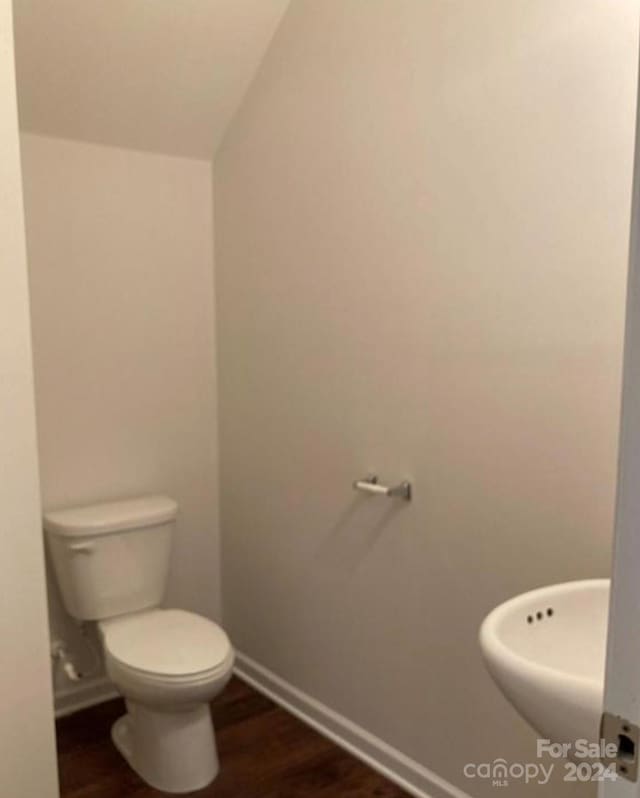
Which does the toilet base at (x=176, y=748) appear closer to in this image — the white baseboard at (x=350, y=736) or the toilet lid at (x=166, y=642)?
the toilet lid at (x=166, y=642)

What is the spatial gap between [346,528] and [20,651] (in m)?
1.00

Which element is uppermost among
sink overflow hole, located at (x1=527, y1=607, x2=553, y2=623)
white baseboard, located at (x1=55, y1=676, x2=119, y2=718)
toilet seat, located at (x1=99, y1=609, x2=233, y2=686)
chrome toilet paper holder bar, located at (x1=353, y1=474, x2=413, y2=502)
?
chrome toilet paper holder bar, located at (x1=353, y1=474, x2=413, y2=502)

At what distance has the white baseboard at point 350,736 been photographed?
6.57 ft

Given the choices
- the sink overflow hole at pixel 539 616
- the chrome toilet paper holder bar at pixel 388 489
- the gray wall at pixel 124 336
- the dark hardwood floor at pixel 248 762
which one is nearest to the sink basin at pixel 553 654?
the sink overflow hole at pixel 539 616

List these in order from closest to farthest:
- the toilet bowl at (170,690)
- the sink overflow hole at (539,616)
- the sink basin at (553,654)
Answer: the sink basin at (553,654)
the sink overflow hole at (539,616)
the toilet bowl at (170,690)

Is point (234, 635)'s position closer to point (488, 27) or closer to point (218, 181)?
point (218, 181)

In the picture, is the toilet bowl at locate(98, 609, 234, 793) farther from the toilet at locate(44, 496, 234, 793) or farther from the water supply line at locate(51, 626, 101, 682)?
the water supply line at locate(51, 626, 101, 682)

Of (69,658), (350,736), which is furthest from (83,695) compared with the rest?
(350,736)

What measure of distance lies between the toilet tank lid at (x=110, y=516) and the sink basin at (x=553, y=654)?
140 cm

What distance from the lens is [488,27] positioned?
5.47ft

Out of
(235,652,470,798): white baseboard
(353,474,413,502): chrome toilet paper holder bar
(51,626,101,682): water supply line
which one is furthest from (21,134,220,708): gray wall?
(353,474,413,502): chrome toilet paper holder bar

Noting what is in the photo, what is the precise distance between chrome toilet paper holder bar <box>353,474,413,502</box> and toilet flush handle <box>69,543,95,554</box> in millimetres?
905

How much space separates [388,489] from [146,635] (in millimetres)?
903

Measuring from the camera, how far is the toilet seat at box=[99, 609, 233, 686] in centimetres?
196
